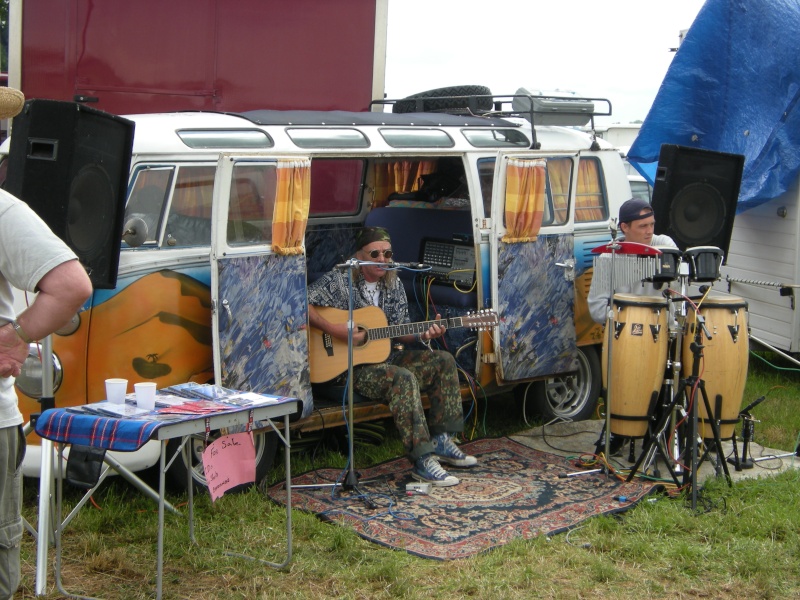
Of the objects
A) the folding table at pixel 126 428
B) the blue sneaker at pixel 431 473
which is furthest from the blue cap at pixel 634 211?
the folding table at pixel 126 428

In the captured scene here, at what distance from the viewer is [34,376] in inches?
204

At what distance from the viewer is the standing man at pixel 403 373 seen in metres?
6.11

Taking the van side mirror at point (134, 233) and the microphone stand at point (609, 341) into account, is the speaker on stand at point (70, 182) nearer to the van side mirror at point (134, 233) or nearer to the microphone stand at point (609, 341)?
the van side mirror at point (134, 233)

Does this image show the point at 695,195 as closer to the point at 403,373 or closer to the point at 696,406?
the point at 696,406

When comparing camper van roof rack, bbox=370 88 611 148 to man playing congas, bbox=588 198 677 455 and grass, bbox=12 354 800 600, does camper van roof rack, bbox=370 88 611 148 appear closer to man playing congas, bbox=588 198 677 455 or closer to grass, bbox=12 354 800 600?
man playing congas, bbox=588 198 677 455

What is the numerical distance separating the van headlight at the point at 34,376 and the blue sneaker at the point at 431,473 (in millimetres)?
2073

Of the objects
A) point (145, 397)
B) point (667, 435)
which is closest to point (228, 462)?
point (145, 397)

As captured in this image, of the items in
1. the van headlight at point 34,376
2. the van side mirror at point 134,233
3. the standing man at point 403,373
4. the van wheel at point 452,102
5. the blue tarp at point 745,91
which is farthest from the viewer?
the blue tarp at point 745,91

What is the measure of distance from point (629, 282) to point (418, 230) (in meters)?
1.87

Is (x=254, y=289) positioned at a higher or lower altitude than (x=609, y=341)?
higher

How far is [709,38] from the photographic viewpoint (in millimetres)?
8789

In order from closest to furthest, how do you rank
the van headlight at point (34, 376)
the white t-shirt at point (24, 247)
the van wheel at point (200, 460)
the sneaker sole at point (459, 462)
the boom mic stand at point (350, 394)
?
the white t-shirt at point (24, 247) < the van headlight at point (34, 376) < the van wheel at point (200, 460) < the boom mic stand at point (350, 394) < the sneaker sole at point (459, 462)

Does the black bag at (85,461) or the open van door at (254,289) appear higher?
the open van door at (254,289)

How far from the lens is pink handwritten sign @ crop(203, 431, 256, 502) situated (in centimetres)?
447
